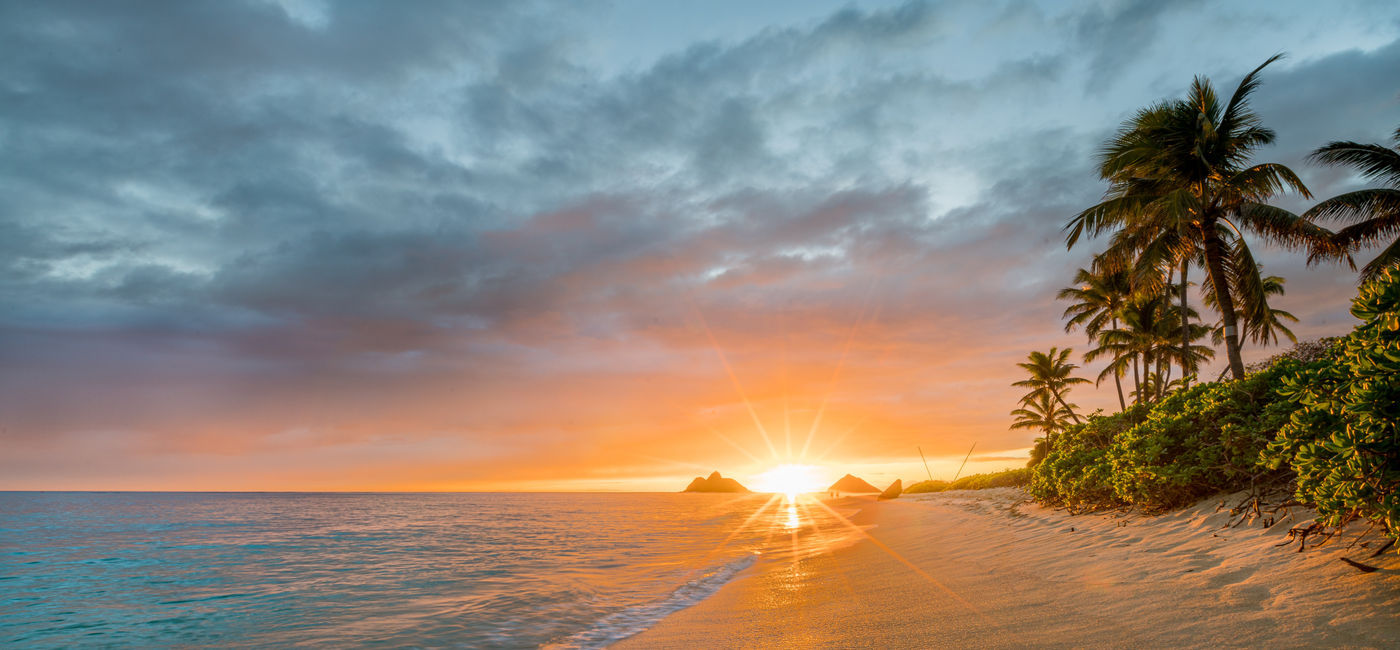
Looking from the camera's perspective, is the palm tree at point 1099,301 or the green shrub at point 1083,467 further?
the palm tree at point 1099,301

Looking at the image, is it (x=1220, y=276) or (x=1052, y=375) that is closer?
(x=1220, y=276)

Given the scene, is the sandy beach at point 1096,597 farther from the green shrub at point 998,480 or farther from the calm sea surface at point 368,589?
the green shrub at point 998,480

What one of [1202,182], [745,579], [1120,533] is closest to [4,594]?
[745,579]

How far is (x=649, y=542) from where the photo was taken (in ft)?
70.8

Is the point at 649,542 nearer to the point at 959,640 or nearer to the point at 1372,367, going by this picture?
the point at 959,640

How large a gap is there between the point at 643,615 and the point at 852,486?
491ft

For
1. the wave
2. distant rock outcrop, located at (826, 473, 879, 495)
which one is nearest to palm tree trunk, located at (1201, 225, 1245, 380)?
the wave

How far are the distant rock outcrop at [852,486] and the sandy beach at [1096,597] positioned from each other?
475 feet

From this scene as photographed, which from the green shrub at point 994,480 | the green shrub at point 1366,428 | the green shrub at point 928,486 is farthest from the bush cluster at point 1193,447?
the green shrub at point 928,486

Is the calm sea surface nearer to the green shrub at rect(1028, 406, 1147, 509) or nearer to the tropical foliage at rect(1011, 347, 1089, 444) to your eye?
the green shrub at rect(1028, 406, 1147, 509)

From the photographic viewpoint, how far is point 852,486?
489ft

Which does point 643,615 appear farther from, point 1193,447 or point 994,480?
point 994,480

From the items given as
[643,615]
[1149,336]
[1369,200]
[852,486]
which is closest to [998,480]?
[1149,336]

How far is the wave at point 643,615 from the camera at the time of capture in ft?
24.6
